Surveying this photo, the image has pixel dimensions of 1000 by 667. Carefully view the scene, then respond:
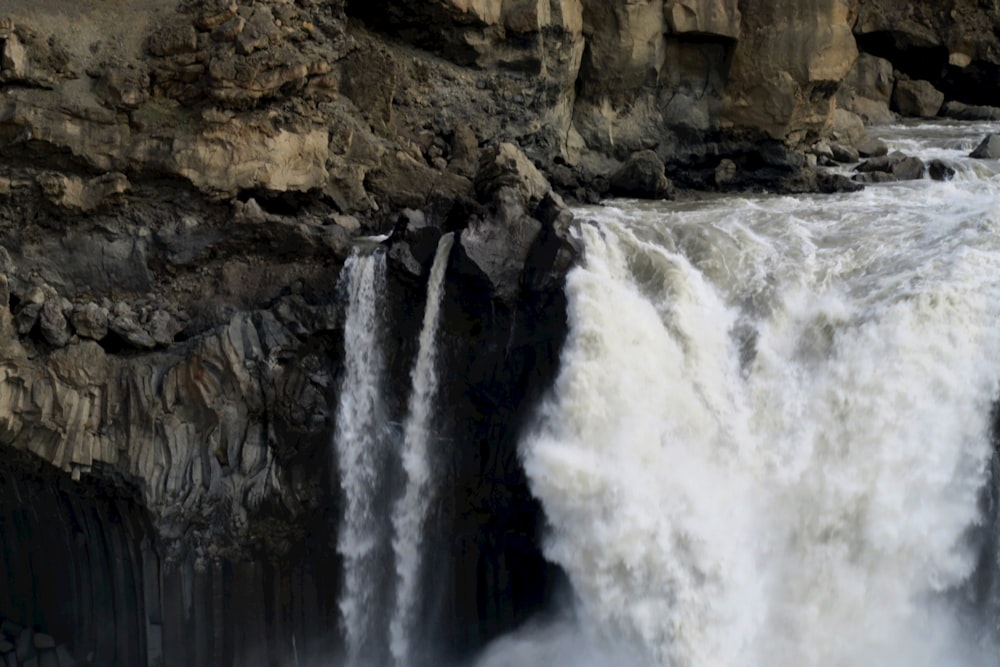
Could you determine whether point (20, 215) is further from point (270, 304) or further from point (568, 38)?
point (568, 38)

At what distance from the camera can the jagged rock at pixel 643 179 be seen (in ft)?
66.6

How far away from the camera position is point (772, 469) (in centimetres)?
1407

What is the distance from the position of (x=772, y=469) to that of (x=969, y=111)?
67.9 ft

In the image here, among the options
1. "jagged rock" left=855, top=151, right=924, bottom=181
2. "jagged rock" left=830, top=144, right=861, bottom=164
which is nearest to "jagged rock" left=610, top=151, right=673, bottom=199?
"jagged rock" left=855, top=151, right=924, bottom=181

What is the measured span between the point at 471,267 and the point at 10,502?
7483 mm

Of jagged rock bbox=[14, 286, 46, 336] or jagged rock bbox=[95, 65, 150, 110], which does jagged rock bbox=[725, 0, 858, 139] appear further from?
jagged rock bbox=[14, 286, 46, 336]

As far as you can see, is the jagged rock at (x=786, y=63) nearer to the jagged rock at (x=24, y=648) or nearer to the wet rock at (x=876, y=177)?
the wet rock at (x=876, y=177)

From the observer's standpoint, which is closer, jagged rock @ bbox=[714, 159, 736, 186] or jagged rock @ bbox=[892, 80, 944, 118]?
jagged rock @ bbox=[714, 159, 736, 186]

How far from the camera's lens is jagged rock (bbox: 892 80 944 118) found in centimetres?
3116

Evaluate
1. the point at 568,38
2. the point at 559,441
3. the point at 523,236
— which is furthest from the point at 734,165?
the point at 559,441

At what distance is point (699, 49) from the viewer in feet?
72.4

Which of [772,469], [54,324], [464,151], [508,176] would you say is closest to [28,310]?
[54,324]

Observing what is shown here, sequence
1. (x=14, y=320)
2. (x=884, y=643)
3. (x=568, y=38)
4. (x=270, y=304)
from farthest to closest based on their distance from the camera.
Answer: (x=568, y=38) < (x=270, y=304) < (x=14, y=320) < (x=884, y=643)

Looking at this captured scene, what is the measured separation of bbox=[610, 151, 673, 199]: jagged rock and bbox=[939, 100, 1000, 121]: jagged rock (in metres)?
14.3
